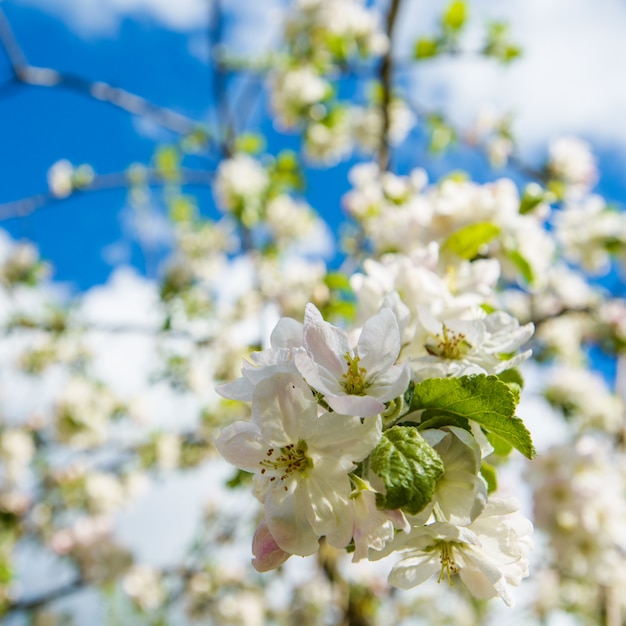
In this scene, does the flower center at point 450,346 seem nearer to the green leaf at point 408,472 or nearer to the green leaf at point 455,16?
the green leaf at point 408,472

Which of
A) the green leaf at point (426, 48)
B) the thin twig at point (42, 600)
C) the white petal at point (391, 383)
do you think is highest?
the green leaf at point (426, 48)

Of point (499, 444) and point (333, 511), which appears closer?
point (333, 511)

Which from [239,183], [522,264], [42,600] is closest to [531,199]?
[522,264]

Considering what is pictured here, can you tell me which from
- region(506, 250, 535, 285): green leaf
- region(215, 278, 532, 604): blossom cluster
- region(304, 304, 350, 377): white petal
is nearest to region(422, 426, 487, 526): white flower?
region(215, 278, 532, 604): blossom cluster

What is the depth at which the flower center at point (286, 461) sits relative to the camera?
58 centimetres

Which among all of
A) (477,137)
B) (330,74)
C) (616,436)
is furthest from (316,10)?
(616,436)

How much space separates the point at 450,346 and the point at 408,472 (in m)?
0.27

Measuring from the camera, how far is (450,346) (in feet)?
2.37

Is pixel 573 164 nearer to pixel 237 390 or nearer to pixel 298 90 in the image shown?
pixel 298 90

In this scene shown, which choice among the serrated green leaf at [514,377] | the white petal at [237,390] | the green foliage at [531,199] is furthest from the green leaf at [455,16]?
the white petal at [237,390]

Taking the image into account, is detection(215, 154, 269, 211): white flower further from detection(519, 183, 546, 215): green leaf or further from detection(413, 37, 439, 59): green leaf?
detection(519, 183, 546, 215): green leaf

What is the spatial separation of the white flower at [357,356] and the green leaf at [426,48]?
2.50 m

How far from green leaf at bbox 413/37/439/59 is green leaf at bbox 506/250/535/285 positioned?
1.88 meters

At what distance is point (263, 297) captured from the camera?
333 centimetres
